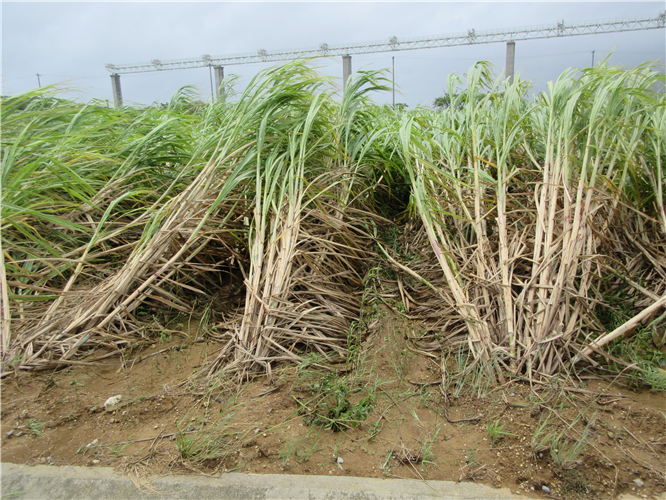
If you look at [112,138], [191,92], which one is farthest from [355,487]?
[191,92]

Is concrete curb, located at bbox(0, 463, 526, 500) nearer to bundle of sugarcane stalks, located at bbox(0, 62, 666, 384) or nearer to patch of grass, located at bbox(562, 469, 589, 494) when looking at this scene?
patch of grass, located at bbox(562, 469, 589, 494)

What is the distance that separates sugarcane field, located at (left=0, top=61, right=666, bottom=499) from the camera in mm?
1411

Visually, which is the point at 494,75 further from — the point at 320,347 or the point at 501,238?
the point at 320,347

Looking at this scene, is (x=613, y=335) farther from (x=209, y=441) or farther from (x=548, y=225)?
(x=209, y=441)

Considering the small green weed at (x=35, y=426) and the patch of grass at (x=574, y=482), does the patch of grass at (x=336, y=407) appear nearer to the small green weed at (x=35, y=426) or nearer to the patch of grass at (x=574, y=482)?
the patch of grass at (x=574, y=482)

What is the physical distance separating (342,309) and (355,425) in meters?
0.75

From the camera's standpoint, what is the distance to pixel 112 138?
290cm

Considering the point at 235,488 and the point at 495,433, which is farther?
the point at 495,433

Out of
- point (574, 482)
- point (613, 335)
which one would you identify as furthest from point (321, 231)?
point (574, 482)

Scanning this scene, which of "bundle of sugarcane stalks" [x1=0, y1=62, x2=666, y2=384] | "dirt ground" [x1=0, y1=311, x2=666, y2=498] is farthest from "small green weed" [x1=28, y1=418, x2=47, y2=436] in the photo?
"bundle of sugarcane stalks" [x1=0, y1=62, x2=666, y2=384]

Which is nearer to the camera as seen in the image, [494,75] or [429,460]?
[429,460]

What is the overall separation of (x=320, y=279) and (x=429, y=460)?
1.12 meters

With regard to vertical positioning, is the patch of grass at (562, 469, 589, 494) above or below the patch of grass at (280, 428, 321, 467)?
below

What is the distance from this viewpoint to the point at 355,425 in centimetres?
151
